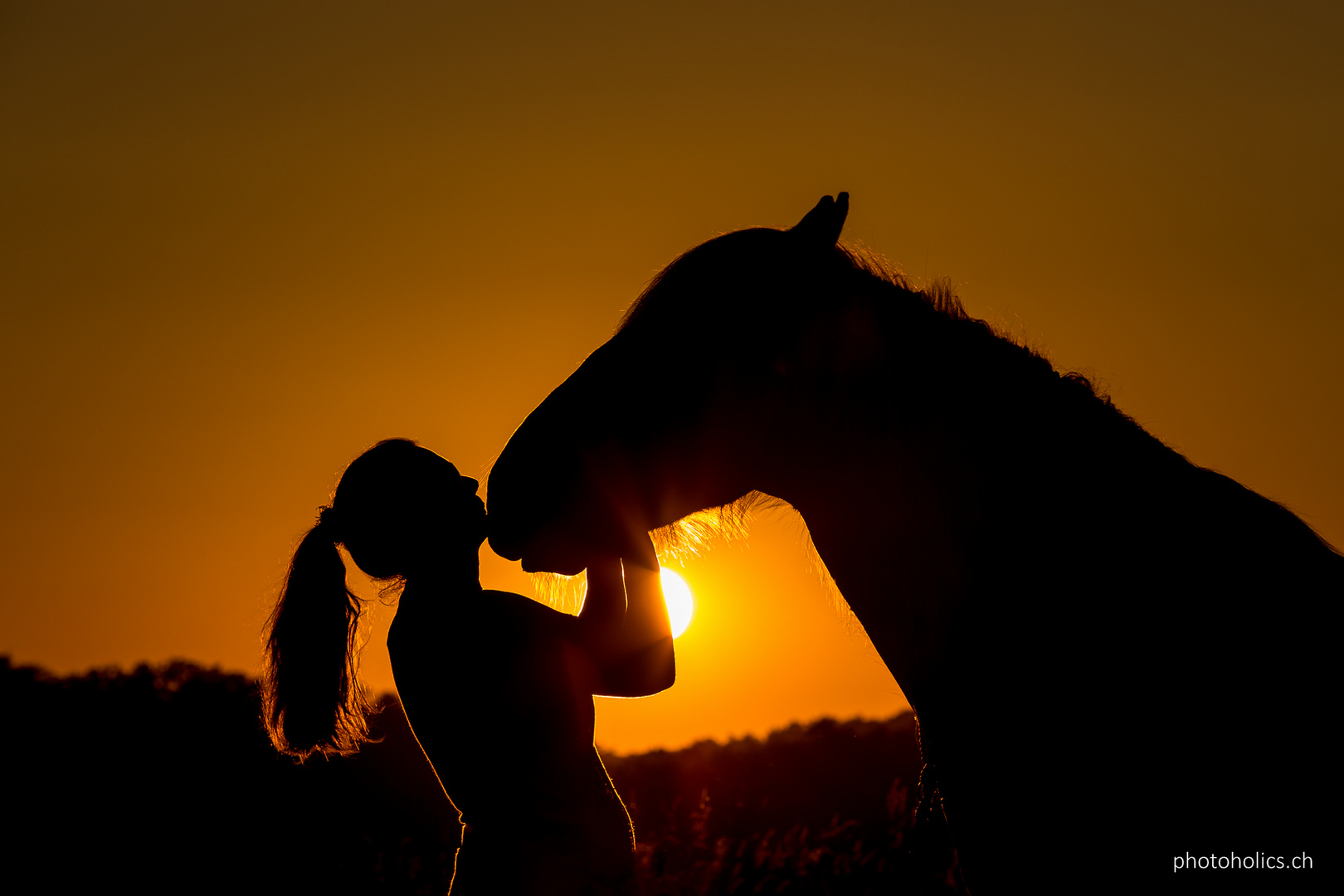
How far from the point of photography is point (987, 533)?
6.34 feet

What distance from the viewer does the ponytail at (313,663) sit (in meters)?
3.13

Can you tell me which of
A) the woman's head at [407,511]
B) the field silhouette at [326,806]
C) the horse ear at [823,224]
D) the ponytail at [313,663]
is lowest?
the field silhouette at [326,806]

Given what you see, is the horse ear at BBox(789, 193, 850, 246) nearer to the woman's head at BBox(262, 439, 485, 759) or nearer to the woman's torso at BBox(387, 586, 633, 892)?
the woman's torso at BBox(387, 586, 633, 892)

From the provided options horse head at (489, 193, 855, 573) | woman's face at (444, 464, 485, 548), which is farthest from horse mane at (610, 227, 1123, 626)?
woman's face at (444, 464, 485, 548)

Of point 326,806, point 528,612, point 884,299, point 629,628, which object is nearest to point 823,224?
point 884,299

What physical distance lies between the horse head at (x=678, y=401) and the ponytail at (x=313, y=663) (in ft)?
3.64

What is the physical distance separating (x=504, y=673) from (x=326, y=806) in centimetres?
814

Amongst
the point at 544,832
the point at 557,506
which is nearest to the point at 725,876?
the point at 544,832

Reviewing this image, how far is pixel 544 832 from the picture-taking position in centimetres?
263

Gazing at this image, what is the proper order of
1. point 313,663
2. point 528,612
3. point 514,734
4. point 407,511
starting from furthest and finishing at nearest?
point 313,663 < point 407,511 < point 528,612 < point 514,734

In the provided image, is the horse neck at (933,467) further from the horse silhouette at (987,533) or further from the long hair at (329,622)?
the long hair at (329,622)

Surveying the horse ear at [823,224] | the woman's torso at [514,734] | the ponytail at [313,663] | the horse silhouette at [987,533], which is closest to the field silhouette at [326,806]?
the ponytail at [313,663]

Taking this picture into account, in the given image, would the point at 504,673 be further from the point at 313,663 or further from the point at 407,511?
the point at 313,663

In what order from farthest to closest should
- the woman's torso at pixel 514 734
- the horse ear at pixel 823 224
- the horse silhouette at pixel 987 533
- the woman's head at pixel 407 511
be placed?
the woman's head at pixel 407 511
the woman's torso at pixel 514 734
the horse ear at pixel 823 224
the horse silhouette at pixel 987 533
